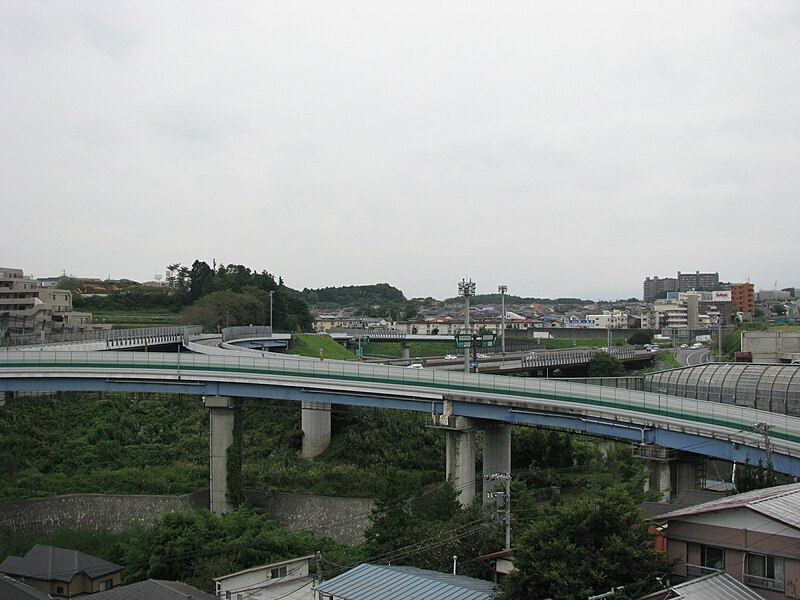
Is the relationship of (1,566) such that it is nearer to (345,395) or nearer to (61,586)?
(61,586)

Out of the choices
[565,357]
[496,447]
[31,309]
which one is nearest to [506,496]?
[496,447]

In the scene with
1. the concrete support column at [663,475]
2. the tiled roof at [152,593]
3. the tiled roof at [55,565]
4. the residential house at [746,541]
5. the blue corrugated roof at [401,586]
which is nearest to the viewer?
the residential house at [746,541]

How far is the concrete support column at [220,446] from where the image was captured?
47.5m

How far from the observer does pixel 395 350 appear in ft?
439

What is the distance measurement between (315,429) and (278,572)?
81.7ft

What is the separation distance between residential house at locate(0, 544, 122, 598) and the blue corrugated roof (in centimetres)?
1563

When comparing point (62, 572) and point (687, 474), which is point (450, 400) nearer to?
point (687, 474)

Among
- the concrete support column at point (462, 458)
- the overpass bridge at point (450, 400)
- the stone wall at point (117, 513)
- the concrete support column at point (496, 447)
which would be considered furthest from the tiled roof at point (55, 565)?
the concrete support column at point (496, 447)

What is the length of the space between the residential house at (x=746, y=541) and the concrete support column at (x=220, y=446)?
104ft

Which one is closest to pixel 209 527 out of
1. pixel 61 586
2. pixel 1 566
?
pixel 61 586

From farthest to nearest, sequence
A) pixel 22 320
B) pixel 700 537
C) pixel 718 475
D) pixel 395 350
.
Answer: pixel 395 350 → pixel 22 320 → pixel 718 475 → pixel 700 537

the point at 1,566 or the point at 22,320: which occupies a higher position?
the point at 22,320

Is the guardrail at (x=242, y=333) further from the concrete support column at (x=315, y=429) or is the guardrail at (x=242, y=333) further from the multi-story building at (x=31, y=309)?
the concrete support column at (x=315, y=429)

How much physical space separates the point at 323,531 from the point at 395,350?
3518 inches
